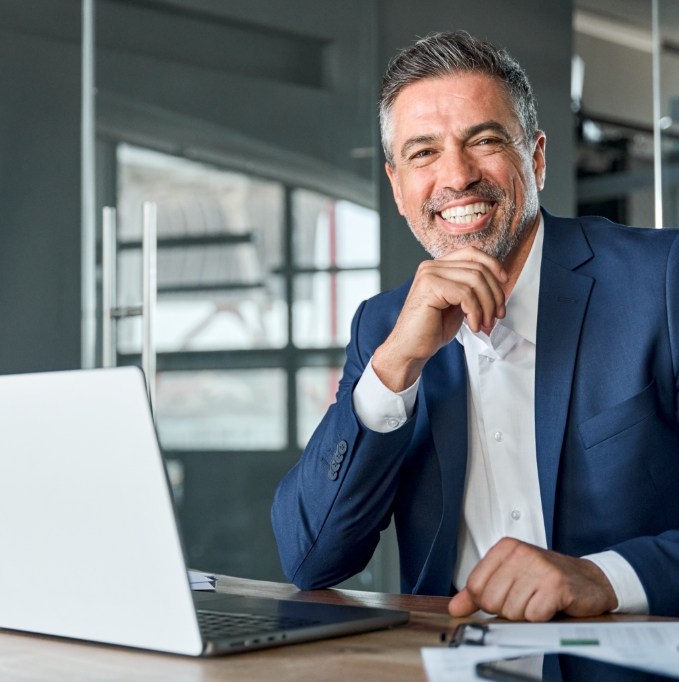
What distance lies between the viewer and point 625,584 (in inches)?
49.9

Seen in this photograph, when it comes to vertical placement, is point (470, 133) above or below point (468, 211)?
above

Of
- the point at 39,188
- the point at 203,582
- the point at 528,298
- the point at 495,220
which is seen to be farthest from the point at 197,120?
the point at 203,582

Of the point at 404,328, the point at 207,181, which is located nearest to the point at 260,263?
the point at 207,181

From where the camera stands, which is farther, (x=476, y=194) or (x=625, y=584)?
(x=476, y=194)

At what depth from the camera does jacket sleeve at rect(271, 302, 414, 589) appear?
5.13 feet

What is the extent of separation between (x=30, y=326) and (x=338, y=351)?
106 cm

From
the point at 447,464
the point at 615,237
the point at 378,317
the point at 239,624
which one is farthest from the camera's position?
the point at 378,317

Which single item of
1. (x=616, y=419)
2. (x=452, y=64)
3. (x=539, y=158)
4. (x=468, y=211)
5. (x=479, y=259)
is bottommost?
(x=616, y=419)

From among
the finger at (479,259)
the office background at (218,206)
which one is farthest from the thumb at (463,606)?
the office background at (218,206)

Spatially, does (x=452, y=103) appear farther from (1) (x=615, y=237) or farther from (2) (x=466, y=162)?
(1) (x=615, y=237)

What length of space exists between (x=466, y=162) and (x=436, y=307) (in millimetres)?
380

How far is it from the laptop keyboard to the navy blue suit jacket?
43 cm

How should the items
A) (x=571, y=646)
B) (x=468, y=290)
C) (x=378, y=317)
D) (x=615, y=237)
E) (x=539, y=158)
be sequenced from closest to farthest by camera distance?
(x=571, y=646) < (x=468, y=290) < (x=615, y=237) < (x=378, y=317) < (x=539, y=158)

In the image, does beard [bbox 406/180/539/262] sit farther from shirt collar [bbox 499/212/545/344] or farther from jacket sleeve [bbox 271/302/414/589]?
jacket sleeve [bbox 271/302/414/589]
